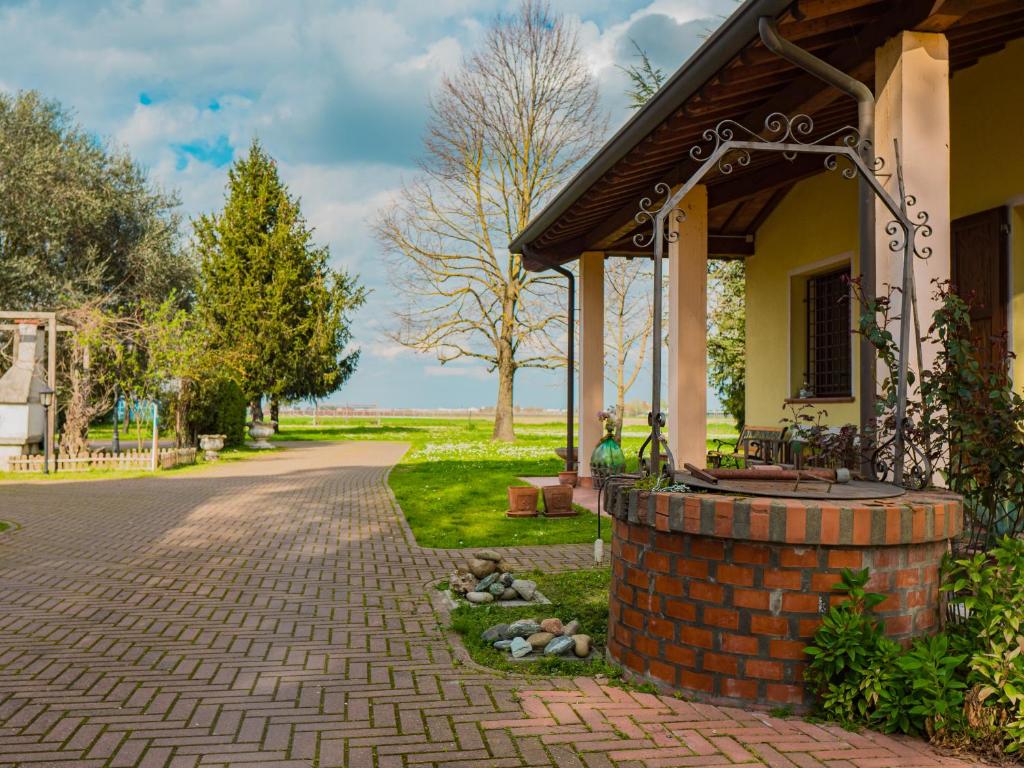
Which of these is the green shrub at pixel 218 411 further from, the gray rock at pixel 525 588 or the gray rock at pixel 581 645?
the gray rock at pixel 581 645

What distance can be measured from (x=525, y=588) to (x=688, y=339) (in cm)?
362

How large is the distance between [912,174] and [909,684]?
9.68ft

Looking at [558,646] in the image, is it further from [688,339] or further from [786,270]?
[786,270]

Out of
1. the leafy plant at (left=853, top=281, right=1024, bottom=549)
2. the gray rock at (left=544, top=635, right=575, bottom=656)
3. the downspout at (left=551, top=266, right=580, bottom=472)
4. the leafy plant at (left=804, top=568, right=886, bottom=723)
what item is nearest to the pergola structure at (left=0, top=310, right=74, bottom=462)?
the downspout at (left=551, top=266, right=580, bottom=472)

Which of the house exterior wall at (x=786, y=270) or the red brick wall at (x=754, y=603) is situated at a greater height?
the house exterior wall at (x=786, y=270)

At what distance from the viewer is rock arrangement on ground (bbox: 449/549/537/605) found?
6105mm

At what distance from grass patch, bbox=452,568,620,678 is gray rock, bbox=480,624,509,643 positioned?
0.03 metres

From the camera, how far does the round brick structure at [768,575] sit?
143 inches

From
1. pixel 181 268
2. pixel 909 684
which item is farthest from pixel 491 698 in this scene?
pixel 181 268

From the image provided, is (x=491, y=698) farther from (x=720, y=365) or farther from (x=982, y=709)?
(x=720, y=365)

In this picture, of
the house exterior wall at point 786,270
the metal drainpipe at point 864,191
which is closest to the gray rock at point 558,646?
the metal drainpipe at point 864,191

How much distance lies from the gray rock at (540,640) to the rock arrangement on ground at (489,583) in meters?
1.22

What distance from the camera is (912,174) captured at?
4.99 m

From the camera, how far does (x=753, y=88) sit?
20.7 feet
